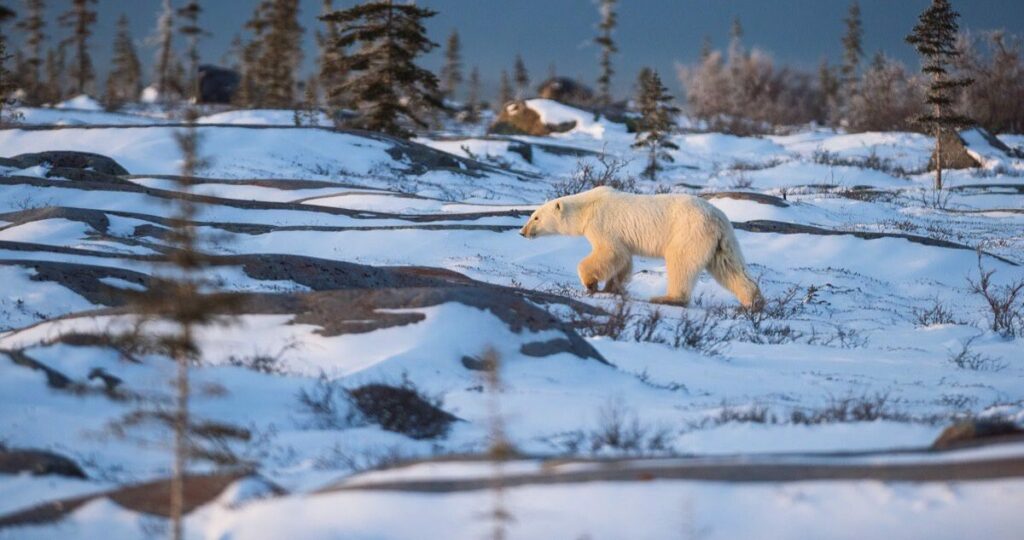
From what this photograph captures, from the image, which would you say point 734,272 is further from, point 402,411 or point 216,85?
point 216,85

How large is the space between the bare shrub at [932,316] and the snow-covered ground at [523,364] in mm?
109

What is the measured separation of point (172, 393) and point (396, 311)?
146 cm

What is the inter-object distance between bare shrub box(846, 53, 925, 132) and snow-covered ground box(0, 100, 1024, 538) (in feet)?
73.6

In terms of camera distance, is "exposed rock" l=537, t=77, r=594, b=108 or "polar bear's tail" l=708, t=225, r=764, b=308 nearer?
"polar bear's tail" l=708, t=225, r=764, b=308

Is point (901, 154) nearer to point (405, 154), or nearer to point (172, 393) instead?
point (405, 154)

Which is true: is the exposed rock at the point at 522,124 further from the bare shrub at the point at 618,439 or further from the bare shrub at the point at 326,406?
the bare shrub at the point at 618,439

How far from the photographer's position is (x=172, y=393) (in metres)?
4.76

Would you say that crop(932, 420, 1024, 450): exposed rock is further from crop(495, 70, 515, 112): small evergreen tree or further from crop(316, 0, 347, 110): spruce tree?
crop(495, 70, 515, 112): small evergreen tree

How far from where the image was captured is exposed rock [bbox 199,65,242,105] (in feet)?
184

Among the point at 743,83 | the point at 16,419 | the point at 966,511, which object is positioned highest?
the point at 743,83

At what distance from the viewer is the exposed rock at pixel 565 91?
182 feet

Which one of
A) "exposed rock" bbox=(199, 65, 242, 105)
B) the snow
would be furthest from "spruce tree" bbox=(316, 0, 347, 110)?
the snow

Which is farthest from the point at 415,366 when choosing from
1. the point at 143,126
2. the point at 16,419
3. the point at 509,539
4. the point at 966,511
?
the point at 143,126

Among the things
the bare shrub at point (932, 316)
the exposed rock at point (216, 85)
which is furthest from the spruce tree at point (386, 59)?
the exposed rock at point (216, 85)
